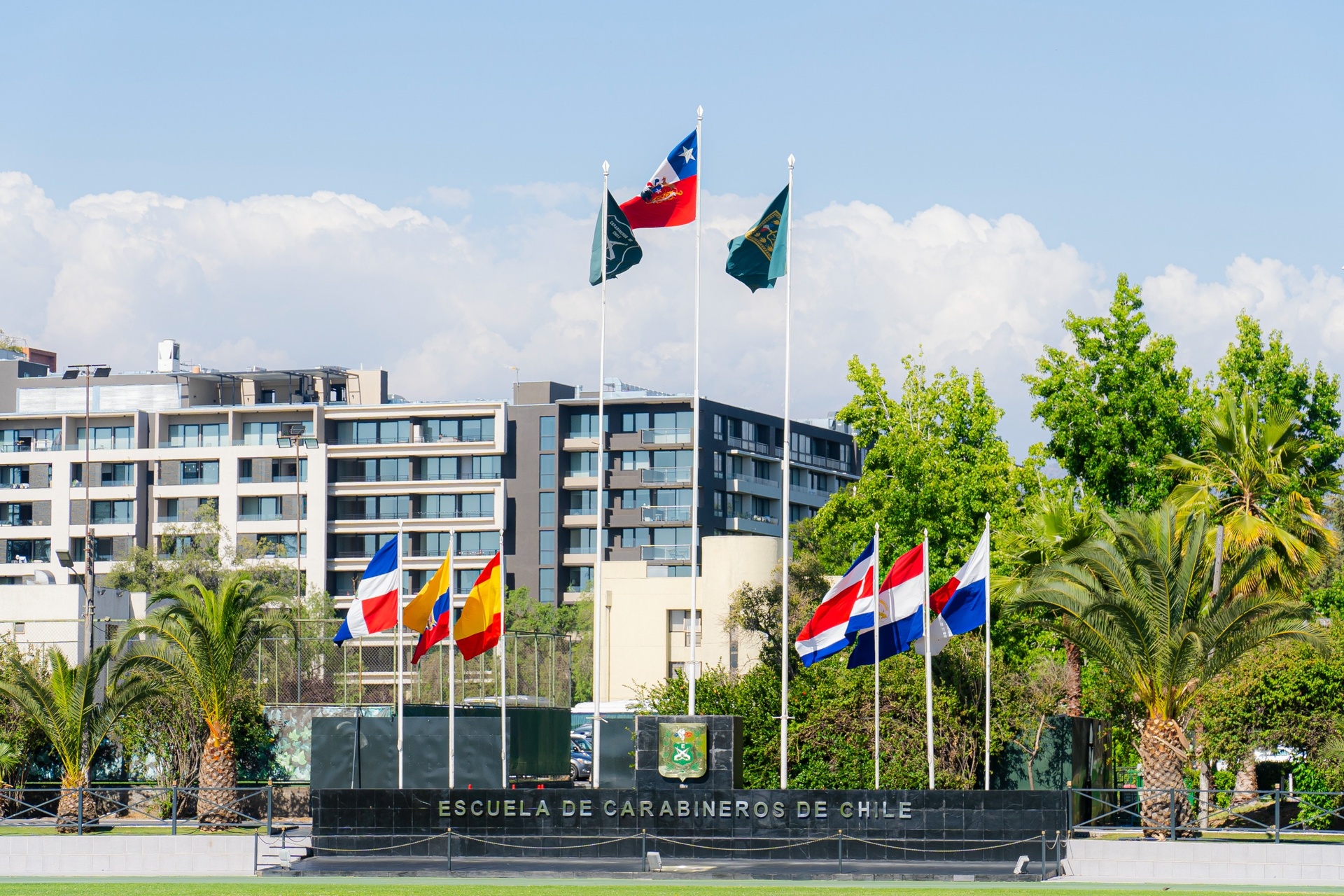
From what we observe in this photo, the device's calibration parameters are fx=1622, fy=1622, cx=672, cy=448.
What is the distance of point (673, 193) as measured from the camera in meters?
31.4

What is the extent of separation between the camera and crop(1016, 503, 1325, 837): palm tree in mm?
32094

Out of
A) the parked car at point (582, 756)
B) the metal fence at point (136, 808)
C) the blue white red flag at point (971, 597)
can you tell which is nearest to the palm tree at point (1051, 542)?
the blue white red flag at point (971, 597)

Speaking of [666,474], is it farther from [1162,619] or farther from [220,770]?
[1162,619]

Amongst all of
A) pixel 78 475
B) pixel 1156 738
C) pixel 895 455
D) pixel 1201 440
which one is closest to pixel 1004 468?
pixel 895 455

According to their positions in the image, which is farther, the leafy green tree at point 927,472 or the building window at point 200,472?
the building window at point 200,472

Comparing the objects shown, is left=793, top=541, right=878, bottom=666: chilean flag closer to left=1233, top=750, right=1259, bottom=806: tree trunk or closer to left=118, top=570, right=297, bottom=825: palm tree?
left=118, top=570, right=297, bottom=825: palm tree

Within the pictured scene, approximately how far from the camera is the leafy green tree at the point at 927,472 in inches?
2057

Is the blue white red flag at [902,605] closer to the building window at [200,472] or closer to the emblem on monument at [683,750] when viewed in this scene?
the emblem on monument at [683,750]

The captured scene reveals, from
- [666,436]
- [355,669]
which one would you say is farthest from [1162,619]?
[666,436]

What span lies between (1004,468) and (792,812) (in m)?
24.8

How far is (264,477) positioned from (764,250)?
94618 millimetres

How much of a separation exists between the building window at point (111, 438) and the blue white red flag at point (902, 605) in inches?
3962

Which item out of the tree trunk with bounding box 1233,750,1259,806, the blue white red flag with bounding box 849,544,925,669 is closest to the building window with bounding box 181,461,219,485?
the tree trunk with bounding box 1233,750,1259,806

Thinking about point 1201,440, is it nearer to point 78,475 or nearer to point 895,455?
point 895,455
